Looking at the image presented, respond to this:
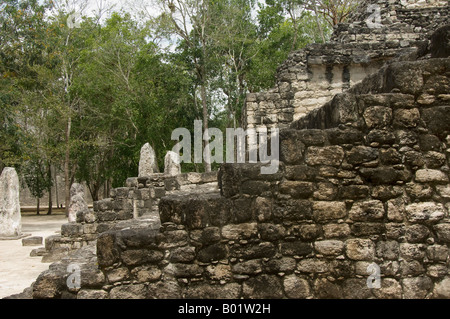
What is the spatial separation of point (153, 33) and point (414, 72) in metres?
26.5

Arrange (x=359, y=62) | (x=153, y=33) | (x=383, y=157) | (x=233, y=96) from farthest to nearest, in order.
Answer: (x=233, y=96), (x=153, y=33), (x=359, y=62), (x=383, y=157)

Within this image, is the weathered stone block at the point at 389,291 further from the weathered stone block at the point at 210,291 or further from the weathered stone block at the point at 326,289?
the weathered stone block at the point at 210,291

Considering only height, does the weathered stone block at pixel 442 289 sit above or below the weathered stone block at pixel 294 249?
below

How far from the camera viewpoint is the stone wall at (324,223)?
3961mm

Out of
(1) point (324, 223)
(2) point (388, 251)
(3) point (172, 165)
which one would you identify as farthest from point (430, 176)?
(3) point (172, 165)

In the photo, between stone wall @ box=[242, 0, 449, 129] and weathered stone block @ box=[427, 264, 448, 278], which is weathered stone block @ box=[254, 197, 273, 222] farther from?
stone wall @ box=[242, 0, 449, 129]

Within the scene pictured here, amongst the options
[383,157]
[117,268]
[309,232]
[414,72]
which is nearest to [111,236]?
[117,268]

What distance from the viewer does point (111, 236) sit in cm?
396

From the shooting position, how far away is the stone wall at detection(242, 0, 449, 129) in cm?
1076

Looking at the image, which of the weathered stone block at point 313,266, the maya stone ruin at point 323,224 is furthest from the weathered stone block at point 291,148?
the weathered stone block at point 313,266

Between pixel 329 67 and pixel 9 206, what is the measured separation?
12.4 meters

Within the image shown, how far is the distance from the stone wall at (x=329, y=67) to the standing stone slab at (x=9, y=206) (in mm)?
9789

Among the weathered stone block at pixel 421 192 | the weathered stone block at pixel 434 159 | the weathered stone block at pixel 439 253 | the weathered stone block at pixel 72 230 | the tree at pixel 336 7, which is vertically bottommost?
the weathered stone block at pixel 72 230
